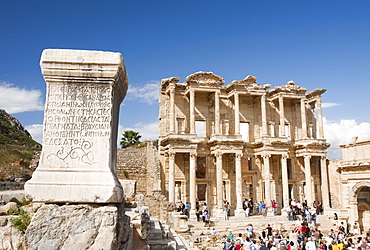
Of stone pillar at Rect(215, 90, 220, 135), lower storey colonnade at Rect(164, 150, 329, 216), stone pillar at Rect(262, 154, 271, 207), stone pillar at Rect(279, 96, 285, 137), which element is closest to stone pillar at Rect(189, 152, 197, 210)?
lower storey colonnade at Rect(164, 150, 329, 216)

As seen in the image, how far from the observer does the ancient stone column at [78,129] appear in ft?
11.4

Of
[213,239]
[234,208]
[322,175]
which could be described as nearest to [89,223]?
[213,239]

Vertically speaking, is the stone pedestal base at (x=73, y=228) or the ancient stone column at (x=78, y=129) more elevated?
the ancient stone column at (x=78, y=129)

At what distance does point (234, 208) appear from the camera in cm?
2595

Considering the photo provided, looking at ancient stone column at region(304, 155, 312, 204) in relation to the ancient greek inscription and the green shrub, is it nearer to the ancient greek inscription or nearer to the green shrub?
the ancient greek inscription

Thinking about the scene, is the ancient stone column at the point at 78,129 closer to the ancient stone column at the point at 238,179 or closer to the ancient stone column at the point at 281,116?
the ancient stone column at the point at 238,179

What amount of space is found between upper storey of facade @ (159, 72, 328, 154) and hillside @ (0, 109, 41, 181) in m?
9.93

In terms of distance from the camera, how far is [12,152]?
2108 cm

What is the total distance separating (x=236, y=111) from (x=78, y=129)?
22865 millimetres

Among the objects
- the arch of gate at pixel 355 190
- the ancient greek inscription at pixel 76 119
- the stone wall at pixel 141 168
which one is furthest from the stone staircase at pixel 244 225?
the ancient greek inscription at pixel 76 119

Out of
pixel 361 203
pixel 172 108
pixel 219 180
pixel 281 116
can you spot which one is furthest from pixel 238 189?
pixel 361 203

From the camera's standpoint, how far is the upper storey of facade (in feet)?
83.8

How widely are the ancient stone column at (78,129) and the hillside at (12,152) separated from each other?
11151 mm

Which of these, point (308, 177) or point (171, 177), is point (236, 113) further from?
point (308, 177)
